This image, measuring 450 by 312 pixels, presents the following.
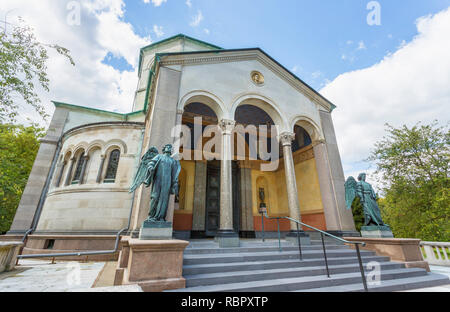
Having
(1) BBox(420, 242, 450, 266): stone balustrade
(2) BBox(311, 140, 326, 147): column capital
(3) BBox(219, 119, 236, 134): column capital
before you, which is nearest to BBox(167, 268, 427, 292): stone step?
(1) BBox(420, 242, 450, 266): stone balustrade

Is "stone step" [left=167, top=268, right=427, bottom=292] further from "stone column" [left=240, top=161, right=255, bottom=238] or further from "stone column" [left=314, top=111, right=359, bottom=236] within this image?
"stone column" [left=240, top=161, right=255, bottom=238]

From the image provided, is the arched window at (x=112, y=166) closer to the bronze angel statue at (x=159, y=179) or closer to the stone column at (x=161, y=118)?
the stone column at (x=161, y=118)

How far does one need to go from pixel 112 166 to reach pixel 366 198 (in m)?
10.5

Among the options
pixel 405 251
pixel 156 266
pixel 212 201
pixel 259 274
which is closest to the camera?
pixel 156 266

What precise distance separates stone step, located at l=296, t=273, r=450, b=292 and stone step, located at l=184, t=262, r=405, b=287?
0.51m

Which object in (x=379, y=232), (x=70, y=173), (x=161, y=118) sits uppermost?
(x=161, y=118)

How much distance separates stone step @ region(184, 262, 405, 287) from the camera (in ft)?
11.8

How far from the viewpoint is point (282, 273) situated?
415 cm

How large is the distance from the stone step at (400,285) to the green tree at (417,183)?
6161mm

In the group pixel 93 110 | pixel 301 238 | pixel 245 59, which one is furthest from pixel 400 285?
pixel 93 110

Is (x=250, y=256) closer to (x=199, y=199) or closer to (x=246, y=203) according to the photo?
(x=199, y=199)
